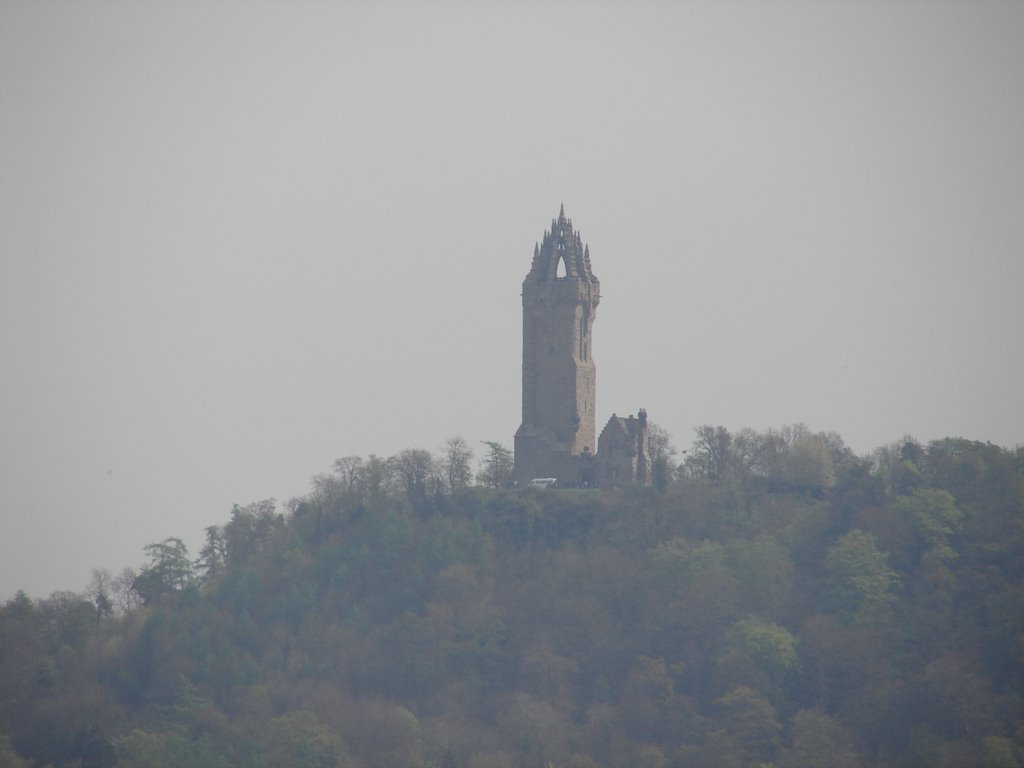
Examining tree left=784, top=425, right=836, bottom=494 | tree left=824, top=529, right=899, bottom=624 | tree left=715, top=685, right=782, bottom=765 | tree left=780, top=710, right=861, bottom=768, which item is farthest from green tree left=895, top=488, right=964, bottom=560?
tree left=780, top=710, right=861, bottom=768

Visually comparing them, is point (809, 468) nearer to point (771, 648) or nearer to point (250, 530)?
point (771, 648)

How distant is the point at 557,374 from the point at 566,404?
1.88m

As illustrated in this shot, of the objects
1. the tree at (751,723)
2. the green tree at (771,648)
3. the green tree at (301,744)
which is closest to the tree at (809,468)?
the green tree at (771,648)

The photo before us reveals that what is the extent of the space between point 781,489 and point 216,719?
33.2m

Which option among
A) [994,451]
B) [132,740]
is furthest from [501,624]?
[994,451]

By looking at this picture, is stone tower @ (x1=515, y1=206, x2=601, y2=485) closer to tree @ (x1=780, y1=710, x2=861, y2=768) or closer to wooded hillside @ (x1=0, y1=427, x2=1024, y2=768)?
wooded hillside @ (x1=0, y1=427, x2=1024, y2=768)

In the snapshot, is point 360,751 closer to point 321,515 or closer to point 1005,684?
point 321,515

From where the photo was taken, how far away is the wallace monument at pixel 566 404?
12406cm

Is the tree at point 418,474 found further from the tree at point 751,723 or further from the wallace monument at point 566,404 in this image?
the tree at point 751,723

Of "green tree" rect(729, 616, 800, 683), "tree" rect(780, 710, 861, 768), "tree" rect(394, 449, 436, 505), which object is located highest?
"tree" rect(394, 449, 436, 505)

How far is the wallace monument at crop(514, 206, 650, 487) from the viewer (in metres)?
124

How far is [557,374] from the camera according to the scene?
126 metres

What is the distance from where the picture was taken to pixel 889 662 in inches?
4441

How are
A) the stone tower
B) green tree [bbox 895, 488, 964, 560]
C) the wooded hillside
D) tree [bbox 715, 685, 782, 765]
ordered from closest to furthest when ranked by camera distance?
tree [bbox 715, 685, 782, 765] < the wooded hillside < green tree [bbox 895, 488, 964, 560] < the stone tower
